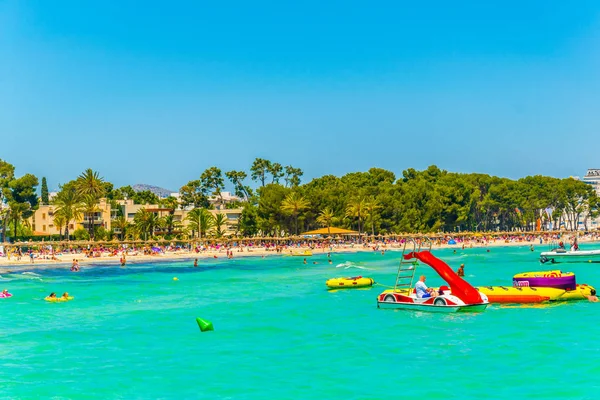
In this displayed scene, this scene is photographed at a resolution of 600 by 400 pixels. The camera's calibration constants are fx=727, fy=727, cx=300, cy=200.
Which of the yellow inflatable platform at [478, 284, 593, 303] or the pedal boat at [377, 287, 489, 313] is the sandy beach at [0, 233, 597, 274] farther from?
the yellow inflatable platform at [478, 284, 593, 303]

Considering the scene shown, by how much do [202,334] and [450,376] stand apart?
13.3 meters

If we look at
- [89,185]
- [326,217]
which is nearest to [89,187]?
[89,185]

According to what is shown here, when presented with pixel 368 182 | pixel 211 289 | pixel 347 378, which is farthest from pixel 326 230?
pixel 347 378

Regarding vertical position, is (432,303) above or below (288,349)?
above

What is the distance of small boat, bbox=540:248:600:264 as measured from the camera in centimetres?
7688

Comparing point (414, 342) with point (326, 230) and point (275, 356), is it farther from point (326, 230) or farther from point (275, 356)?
point (326, 230)

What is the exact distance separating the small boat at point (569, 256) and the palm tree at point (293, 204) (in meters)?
50.3

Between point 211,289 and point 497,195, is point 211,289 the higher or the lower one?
the lower one

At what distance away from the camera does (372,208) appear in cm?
12631

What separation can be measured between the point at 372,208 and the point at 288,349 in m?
97.9

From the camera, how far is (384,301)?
38.0 meters

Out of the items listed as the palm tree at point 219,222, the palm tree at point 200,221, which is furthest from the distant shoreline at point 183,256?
the palm tree at point 219,222

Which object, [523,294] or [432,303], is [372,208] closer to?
[523,294]

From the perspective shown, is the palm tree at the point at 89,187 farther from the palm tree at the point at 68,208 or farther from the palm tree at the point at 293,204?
the palm tree at the point at 293,204
